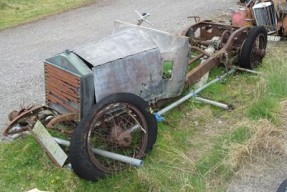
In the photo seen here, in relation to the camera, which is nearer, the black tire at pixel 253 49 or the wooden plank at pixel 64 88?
the wooden plank at pixel 64 88

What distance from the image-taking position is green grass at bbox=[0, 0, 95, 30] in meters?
10.6

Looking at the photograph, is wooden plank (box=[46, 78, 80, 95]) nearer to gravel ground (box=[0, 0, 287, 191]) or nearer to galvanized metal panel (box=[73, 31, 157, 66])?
galvanized metal panel (box=[73, 31, 157, 66])

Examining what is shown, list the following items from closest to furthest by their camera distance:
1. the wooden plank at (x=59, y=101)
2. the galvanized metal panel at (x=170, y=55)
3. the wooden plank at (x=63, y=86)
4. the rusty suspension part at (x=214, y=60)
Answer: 1. the wooden plank at (x=63, y=86)
2. the wooden plank at (x=59, y=101)
3. the galvanized metal panel at (x=170, y=55)
4. the rusty suspension part at (x=214, y=60)

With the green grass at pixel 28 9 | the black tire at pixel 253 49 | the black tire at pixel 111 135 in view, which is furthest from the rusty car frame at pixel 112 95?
the green grass at pixel 28 9

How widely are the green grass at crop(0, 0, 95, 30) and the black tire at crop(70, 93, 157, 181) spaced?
7.06 meters

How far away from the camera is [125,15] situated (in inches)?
425

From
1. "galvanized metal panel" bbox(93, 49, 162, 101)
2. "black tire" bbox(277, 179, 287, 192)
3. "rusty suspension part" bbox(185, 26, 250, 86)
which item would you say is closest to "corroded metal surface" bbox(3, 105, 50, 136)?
"galvanized metal panel" bbox(93, 49, 162, 101)

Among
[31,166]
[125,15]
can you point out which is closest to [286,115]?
[31,166]

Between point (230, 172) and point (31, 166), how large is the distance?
2044 mm

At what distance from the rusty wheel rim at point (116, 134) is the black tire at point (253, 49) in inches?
103

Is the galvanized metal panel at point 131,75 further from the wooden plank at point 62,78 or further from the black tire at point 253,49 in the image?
the black tire at point 253,49

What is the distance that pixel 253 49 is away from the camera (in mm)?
6102

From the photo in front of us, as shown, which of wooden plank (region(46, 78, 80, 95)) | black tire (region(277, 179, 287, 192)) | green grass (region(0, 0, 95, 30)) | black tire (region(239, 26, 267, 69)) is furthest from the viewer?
green grass (region(0, 0, 95, 30))

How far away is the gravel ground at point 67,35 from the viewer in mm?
5816
